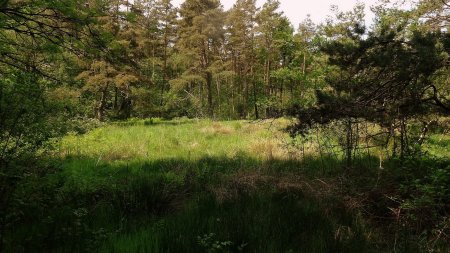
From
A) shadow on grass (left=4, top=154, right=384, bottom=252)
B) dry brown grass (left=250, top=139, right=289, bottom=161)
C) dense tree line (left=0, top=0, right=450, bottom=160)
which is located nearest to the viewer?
shadow on grass (left=4, top=154, right=384, bottom=252)

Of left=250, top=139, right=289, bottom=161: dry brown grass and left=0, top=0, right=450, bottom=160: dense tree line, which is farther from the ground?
left=0, top=0, right=450, bottom=160: dense tree line

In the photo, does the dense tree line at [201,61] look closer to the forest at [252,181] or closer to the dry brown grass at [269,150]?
the forest at [252,181]

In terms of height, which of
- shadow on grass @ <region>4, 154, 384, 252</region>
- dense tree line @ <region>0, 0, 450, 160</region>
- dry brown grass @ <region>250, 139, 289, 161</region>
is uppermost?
dense tree line @ <region>0, 0, 450, 160</region>

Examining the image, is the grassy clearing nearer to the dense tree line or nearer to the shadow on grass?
the shadow on grass

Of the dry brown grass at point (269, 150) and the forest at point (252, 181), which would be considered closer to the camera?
the forest at point (252, 181)

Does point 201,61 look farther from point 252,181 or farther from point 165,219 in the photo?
point 165,219

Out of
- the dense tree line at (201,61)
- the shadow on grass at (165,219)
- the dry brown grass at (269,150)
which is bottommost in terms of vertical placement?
the shadow on grass at (165,219)

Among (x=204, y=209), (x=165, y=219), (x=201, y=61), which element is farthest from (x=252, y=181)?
(x=201, y=61)

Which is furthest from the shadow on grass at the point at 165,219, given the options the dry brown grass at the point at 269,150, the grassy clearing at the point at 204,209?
the dry brown grass at the point at 269,150

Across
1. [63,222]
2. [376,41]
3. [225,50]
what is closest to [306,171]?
[376,41]

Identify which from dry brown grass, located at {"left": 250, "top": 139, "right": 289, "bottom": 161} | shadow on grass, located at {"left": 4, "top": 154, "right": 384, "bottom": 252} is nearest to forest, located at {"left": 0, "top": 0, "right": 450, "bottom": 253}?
shadow on grass, located at {"left": 4, "top": 154, "right": 384, "bottom": 252}

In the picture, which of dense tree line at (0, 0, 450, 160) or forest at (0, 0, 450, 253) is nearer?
forest at (0, 0, 450, 253)

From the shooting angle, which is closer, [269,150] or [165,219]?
[165,219]

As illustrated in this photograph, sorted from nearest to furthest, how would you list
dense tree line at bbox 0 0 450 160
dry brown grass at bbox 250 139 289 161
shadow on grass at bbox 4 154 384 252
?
1. shadow on grass at bbox 4 154 384 252
2. dense tree line at bbox 0 0 450 160
3. dry brown grass at bbox 250 139 289 161
